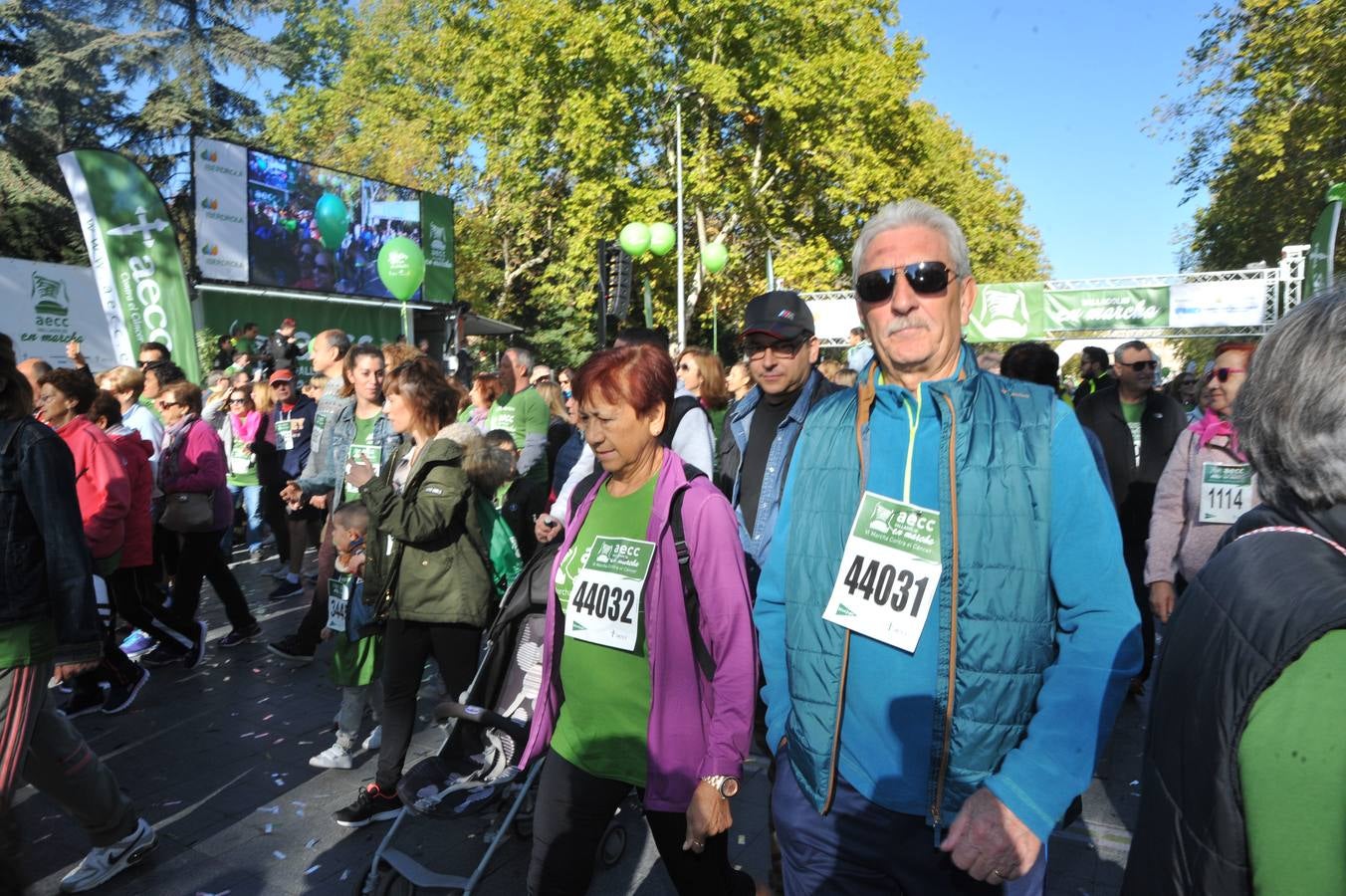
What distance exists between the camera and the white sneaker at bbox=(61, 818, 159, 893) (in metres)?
3.59

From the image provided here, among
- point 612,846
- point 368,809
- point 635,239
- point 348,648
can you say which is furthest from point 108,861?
point 635,239

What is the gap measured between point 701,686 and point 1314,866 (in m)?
1.73

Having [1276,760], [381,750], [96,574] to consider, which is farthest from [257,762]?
[1276,760]

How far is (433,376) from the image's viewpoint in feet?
13.8

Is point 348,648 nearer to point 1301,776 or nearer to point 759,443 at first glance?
point 759,443

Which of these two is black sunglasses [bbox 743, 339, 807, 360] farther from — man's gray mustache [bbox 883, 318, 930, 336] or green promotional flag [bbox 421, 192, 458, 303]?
green promotional flag [bbox 421, 192, 458, 303]

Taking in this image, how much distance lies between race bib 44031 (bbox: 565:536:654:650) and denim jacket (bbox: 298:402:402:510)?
8.63 feet

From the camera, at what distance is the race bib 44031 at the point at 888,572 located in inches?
72.1

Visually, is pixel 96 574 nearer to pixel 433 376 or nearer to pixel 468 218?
pixel 433 376

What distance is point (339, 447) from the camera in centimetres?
562

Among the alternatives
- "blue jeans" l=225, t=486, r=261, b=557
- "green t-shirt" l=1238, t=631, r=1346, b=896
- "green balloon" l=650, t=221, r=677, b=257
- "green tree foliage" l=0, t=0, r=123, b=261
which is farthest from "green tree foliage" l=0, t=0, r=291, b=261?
"green t-shirt" l=1238, t=631, r=1346, b=896

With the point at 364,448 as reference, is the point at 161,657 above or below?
below

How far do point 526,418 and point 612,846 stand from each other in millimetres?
4016

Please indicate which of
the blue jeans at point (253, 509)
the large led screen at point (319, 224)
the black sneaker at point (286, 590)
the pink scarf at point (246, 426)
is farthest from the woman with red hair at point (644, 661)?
the large led screen at point (319, 224)
